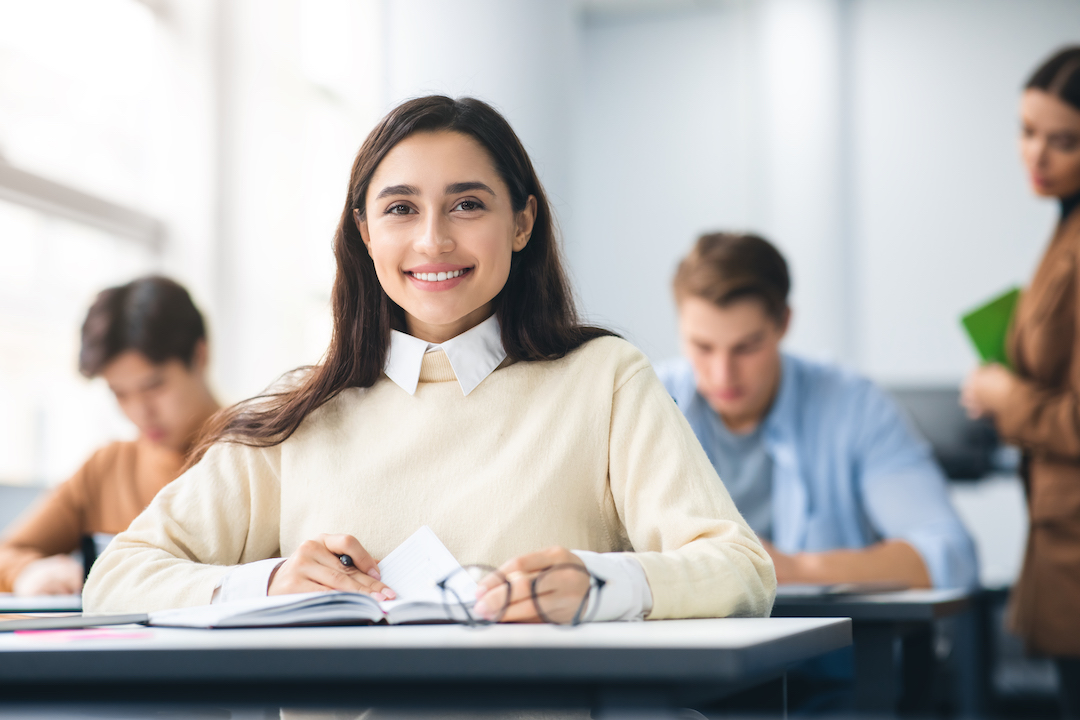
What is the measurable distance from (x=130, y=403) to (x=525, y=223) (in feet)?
4.32

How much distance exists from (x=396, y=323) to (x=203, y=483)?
12.7 inches

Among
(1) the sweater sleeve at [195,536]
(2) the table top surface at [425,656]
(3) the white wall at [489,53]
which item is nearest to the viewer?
(2) the table top surface at [425,656]

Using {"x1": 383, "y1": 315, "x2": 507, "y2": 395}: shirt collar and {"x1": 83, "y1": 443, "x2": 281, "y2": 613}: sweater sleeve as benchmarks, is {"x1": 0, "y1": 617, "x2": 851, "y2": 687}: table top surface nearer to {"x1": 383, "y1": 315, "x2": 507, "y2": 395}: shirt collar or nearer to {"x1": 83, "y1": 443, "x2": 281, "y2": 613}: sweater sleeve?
{"x1": 83, "y1": 443, "x2": 281, "y2": 613}: sweater sleeve

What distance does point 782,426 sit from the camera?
2.31m

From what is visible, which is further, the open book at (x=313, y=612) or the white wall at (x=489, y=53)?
the white wall at (x=489, y=53)

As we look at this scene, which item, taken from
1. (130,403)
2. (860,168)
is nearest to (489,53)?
(130,403)

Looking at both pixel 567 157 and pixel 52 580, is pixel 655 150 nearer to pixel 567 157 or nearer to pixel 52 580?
pixel 567 157

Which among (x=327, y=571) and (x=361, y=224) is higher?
(x=361, y=224)

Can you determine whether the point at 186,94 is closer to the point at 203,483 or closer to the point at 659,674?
the point at 203,483

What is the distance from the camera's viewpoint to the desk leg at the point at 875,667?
1.45 meters

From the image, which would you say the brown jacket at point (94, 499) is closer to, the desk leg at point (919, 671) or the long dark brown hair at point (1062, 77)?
the desk leg at point (919, 671)

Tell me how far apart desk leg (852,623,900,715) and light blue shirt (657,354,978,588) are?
73 centimetres

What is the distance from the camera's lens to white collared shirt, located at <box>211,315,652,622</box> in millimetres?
967

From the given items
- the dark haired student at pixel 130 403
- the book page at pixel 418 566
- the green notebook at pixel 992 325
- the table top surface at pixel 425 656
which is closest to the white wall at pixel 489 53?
the dark haired student at pixel 130 403
